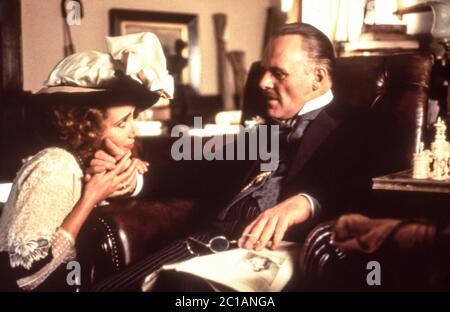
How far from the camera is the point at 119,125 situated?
2082 mm

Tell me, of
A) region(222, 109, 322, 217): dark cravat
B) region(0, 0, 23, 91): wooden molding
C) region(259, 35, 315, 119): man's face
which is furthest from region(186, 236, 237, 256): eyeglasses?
region(0, 0, 23, 91): wooden molding

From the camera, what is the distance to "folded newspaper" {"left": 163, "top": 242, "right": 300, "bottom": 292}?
162 cm

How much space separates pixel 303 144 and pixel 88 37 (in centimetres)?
380

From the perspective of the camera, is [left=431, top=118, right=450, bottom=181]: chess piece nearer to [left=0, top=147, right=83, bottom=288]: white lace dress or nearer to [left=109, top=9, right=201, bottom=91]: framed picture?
[left=0, top=147, right=83, bottom=288]: white lace dress

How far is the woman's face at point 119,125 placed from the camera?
2061 millimetres

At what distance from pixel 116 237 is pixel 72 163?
0.98 ft

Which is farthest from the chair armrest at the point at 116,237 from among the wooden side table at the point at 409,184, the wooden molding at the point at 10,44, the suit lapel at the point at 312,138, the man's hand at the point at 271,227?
the wooden molding at the point at 10,44

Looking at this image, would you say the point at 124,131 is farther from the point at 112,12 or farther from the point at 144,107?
the point at 112,12

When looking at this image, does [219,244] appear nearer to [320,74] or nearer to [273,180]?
[273,180]

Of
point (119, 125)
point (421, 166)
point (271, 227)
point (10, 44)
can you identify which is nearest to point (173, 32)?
point (10, 44)

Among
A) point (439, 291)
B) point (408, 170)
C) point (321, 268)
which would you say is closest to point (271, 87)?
point (408, 170)

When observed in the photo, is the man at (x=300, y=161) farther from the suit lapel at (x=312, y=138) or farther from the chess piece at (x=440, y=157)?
the chess piece at (x=440, y=157)

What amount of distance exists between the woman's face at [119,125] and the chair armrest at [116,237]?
0.22m

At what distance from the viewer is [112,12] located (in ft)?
18.1
